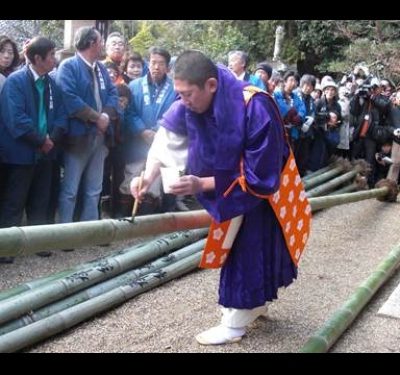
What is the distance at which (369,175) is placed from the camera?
27.9 ft

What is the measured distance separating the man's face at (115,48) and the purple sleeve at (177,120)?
277 centimetres

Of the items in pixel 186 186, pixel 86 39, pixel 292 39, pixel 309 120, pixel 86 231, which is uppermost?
pixel 292 39

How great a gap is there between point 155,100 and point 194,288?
2.08m

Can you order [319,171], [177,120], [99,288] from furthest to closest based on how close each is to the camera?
[319,171] < [99,288] < [177,120]

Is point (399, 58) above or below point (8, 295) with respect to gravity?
above

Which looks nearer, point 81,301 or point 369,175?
point 81,301

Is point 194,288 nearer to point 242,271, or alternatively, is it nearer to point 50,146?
point 242,271

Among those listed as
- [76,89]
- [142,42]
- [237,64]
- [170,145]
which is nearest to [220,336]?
[170,145]

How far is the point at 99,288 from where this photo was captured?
3.55 meters

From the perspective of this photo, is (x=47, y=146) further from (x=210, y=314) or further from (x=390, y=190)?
(x=390, y=190)

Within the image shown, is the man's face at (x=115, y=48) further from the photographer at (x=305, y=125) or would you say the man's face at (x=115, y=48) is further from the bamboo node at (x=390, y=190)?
Result: the bamboo node at (x=390, y=190)

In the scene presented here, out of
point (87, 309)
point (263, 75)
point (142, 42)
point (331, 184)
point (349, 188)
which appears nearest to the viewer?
point (87, 309)

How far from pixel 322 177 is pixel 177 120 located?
16.1 feet
